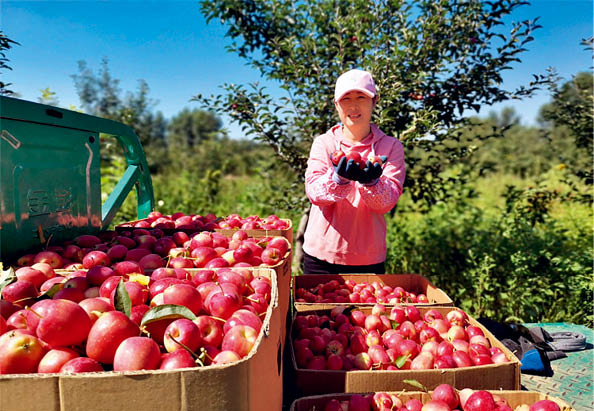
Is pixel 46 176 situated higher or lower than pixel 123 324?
higher

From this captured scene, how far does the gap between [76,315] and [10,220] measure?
2.68 ft

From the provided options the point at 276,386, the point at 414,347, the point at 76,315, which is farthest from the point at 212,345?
the point at 414,347

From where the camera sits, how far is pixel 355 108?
2.31 meters

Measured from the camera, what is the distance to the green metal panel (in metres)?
1.51

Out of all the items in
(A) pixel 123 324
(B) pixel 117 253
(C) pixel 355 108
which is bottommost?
(A) pixel 123 324

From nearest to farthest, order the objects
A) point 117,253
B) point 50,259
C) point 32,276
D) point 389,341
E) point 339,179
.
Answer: point 32,276
point 50,259
point 117,253
point 389,341
point 339,179

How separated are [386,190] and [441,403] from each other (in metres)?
1.11

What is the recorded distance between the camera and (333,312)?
2.01 m

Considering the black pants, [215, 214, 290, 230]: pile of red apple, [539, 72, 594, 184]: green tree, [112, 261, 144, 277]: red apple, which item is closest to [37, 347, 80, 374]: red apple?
[112, 261, 144, 277]: red apple

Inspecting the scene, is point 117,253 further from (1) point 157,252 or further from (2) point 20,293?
(2) point 20,293

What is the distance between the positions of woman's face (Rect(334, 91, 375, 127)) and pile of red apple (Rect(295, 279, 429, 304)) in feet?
3.13

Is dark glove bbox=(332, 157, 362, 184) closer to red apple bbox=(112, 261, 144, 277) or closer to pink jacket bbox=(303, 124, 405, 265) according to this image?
pink jacket bbox=(303, 124, 405, 265)

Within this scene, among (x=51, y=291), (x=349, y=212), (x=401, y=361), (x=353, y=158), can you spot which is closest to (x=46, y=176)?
(x=51, y=291)

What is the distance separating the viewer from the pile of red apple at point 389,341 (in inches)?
62.5
